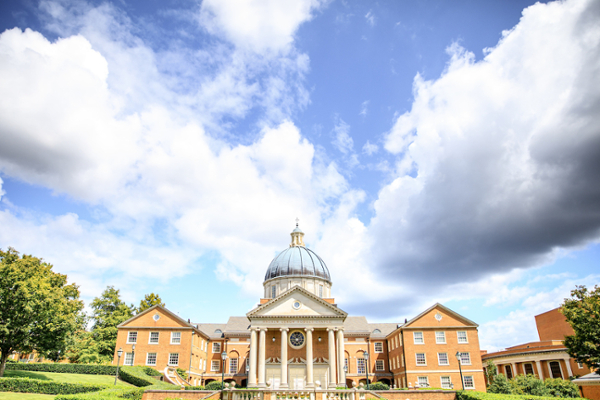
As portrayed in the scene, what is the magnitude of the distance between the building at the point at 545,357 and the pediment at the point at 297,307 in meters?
29.9

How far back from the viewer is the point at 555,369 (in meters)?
52.8

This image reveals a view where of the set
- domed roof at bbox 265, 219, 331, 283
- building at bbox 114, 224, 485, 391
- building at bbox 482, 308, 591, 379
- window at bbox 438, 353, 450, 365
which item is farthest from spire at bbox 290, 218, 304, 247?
building at bbox 482, 308, 591, 379

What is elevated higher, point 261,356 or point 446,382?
point 261,356

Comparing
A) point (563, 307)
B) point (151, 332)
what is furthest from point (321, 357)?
point (563, 307)

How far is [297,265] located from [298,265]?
0.15 meters

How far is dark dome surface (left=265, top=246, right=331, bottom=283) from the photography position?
58781mm

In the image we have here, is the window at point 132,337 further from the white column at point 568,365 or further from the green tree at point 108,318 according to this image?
the white column at point 568,365

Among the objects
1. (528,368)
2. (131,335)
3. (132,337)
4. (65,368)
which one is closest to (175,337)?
(132,337)

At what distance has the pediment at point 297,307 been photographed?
1864 inches

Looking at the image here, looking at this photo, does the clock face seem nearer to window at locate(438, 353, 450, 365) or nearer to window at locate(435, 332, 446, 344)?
window at locate(435, 332, 446, 344)

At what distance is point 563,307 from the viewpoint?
3284 cm

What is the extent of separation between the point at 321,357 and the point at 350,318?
730 inches

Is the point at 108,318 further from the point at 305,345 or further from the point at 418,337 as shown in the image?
the point at 418,337

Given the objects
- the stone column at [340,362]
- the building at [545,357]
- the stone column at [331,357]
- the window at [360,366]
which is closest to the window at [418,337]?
the stone column at [340,362]
